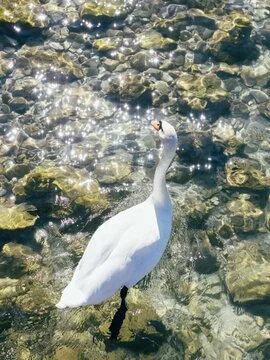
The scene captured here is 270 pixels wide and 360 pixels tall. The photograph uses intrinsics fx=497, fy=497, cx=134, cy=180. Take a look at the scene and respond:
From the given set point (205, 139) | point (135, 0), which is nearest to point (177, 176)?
point (205, 139)

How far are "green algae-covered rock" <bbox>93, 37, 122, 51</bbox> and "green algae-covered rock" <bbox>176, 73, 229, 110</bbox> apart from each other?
54.6 inches

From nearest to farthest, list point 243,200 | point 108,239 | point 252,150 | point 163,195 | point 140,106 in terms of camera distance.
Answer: point 108,239 → point 163,195 → point 243,200 → point 252,150 → point 140,106

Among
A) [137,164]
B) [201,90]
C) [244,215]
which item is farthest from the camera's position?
[201,90]

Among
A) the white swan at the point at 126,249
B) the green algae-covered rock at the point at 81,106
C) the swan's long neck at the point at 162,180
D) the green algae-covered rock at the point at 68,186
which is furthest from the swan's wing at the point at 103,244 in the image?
the green algae-covered rock at the point at 81,106

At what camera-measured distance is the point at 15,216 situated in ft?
20.9

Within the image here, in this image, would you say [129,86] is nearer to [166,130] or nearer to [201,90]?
[201,90]

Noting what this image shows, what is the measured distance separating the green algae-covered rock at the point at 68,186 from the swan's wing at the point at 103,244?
41.9 inches

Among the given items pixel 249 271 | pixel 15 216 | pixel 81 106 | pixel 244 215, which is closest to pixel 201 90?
pixel 81 106

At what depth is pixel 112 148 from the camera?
736 cm

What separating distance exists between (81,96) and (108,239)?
3.46 metres

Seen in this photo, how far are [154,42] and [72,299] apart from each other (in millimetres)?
5276

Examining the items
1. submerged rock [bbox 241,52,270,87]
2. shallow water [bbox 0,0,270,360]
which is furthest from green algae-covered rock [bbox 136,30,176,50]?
submerged rock [bbox 241,52,270,87]

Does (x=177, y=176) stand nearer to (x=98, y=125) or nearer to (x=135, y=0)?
(x=98, y=125)

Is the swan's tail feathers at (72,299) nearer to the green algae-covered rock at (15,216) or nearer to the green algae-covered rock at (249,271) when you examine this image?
the green algae-covered rock at (15,216)
